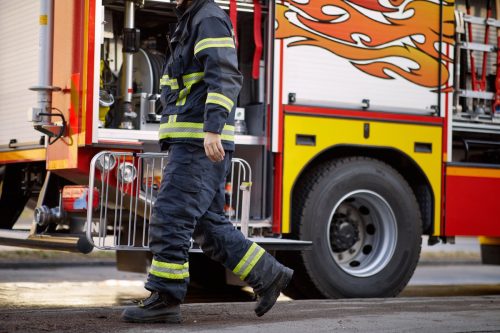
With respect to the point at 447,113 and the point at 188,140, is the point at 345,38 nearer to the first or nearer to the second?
the point at 447,113

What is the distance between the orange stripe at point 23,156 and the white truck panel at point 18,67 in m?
0.09

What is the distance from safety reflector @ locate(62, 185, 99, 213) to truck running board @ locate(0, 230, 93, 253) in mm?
189

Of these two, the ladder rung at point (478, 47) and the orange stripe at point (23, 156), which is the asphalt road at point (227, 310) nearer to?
the orange stripe at point (23, 156)

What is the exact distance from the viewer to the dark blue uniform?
16.8ft

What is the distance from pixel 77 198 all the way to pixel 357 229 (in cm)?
244

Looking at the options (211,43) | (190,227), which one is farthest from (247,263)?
(211,43)

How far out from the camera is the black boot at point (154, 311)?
5.22m

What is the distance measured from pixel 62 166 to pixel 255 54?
171cm

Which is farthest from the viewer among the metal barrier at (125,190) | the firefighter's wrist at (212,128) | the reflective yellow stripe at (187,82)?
the metal barrier at (125,190)

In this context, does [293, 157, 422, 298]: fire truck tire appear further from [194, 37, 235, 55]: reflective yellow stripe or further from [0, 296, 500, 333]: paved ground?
[194, 37, 235, 55]: reflective yellow stripe

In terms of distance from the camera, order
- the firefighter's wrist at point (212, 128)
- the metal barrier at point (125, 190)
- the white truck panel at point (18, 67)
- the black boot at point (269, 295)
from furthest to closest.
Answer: the white truck panel at point (18, 67) < the metal barrier at point (125, 190) < the black boot at point (269, 295) < the firefighter's wrist at point (212, 128)

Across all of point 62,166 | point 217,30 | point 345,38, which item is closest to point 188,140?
point 217,30

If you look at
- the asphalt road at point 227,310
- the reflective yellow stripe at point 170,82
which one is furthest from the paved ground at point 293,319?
the reflective yellow stripe at point 170,82

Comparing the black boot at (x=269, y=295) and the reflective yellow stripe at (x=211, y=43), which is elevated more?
the reflective yellow stripe at (x=211, y=43)
